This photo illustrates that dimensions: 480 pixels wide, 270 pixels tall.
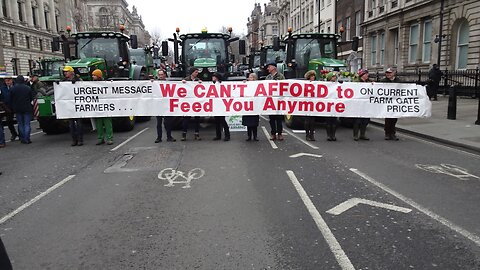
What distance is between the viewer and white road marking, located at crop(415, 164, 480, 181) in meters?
7.31

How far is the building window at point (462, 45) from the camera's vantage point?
24.3 metres

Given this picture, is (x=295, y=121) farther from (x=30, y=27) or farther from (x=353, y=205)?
(x=30, y=27)

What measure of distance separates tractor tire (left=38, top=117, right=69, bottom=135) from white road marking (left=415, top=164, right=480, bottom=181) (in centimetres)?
1100

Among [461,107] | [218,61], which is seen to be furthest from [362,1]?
[218,61]

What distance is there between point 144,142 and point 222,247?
7.41 m

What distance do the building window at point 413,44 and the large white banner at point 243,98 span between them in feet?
69.4

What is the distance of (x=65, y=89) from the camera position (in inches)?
442

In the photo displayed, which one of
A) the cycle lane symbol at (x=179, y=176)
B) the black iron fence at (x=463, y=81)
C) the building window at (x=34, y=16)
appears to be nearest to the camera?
the cycle lane symbol at (x=179, y=176)

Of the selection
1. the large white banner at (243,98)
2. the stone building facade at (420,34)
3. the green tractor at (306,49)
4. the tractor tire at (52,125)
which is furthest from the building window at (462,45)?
the tractor tire at (52,125)

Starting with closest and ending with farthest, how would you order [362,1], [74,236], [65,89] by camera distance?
[74,236] < [65,89] < [362,1]

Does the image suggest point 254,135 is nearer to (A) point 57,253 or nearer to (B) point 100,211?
→ (B) point 100,211

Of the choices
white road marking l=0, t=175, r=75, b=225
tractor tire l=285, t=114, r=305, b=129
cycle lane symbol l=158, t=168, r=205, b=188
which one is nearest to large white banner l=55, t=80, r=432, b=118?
tractor tire l=285, t=114, r=305, b=129

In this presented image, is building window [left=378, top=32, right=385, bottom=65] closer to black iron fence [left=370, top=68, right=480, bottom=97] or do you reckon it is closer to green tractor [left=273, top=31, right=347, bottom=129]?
black iron fence [left=370, top=68, right=480, bottom=97]

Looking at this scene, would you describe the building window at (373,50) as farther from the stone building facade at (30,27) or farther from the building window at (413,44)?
the stone building facade at (30,27)
